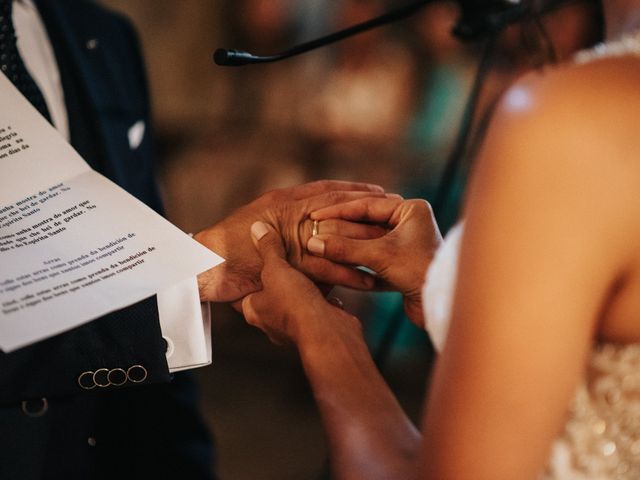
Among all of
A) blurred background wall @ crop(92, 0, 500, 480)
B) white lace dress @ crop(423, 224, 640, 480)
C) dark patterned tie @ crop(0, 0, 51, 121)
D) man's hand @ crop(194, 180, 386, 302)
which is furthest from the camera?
blurred background wall @ crop(92, 0, 500, 480)

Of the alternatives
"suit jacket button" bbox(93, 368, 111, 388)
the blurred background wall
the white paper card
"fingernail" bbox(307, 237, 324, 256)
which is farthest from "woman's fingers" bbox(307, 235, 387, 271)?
the blurred background wall

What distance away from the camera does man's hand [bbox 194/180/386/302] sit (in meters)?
0.78

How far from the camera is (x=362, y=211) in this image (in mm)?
787

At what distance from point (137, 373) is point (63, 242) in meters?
0.16

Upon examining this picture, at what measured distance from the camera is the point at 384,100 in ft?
7.84

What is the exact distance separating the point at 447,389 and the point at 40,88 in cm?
76

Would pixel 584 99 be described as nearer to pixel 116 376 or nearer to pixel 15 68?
pixel 116 376

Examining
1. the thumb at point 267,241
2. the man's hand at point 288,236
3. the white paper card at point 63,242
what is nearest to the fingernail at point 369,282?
the man's hand at point 288,236

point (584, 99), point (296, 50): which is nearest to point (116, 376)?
point (296, 50)

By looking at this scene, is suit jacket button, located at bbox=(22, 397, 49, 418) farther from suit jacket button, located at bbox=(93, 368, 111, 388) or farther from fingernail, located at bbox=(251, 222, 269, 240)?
fingernail, located at bbox=(251, 222, 269, 240)

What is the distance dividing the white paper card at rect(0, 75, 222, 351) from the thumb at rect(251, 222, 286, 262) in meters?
0.13

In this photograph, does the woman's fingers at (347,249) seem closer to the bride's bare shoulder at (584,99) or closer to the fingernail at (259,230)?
the fingernail at (259,230)

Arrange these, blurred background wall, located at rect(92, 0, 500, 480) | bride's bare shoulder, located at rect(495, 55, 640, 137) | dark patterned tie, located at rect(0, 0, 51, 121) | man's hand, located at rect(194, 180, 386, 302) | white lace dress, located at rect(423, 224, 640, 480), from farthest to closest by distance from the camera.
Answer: blurred background wall, located at rect(92, 0, 500, 480)
dark patterned tie, located at rect(0, 0, 51, 121)
man's hand, located at rect(194, 180, 386, 302)
white lace dress, located at rect(423, 224, 640, 480)
bride's bare shoulder, located at rect(495, 55, 640, 137)

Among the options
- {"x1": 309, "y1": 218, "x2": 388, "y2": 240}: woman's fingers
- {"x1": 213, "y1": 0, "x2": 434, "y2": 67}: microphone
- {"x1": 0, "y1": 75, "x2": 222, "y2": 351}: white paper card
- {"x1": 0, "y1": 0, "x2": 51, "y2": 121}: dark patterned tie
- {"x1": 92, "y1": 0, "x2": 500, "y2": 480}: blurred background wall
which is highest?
{"x1": 213, "y1": 0, "x2": 434, "y2": 67}: microphone
